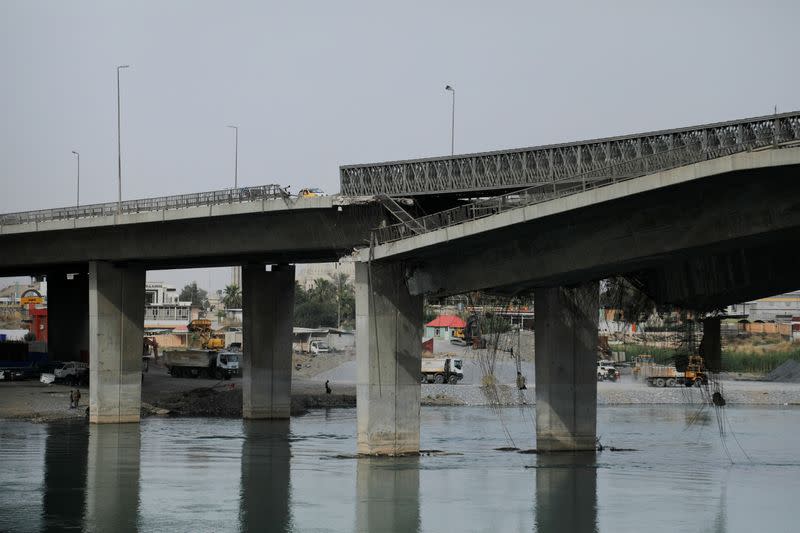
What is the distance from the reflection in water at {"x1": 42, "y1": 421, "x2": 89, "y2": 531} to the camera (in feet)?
146

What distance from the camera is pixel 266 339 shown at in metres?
86.7

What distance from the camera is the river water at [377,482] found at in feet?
148

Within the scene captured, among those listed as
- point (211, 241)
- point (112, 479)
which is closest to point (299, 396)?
point (211, 241)

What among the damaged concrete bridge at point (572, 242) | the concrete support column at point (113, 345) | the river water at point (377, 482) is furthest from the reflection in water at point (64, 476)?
the damaged concrete bridge at point (572, 242)

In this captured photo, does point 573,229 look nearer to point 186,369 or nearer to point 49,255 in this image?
point 49,255

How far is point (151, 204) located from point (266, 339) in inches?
540

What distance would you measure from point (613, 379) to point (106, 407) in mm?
62831

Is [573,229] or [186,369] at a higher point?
[573,229]

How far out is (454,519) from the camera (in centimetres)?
4597

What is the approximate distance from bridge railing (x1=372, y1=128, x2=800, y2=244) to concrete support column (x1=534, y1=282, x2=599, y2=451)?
6379mm

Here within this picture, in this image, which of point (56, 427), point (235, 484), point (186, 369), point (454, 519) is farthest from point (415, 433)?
point (186, 369)

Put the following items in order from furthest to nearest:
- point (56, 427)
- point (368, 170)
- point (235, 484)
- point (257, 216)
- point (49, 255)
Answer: point (49, 255) → point (56, 427) → point (257, 216) → point (368, 170) → point (235, 484)

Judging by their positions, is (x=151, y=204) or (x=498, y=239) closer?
(x=498, y=239)

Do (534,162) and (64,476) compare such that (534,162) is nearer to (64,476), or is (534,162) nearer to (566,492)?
(566,492)
